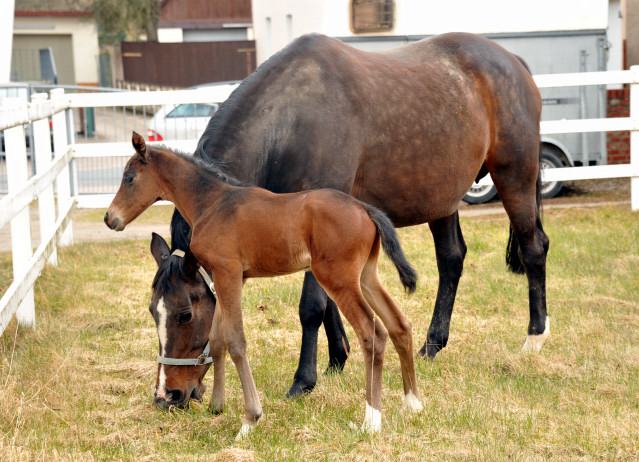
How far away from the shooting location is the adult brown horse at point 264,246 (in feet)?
12.4

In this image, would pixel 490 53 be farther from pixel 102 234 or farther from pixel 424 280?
pixel 102 234

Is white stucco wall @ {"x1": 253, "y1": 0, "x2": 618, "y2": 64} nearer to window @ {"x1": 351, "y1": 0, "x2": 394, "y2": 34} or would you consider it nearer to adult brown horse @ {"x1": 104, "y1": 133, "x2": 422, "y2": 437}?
window @ {"x1": 351, "y1": 0, "x2": 394, "y2": 34}

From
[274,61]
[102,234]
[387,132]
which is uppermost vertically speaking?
[274,61]

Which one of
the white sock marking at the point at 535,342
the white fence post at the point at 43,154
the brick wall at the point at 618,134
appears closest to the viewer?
the white sock marking at the point at 535,342

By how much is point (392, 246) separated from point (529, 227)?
222 cm

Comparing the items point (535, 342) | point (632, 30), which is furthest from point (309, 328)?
point (632, 30)

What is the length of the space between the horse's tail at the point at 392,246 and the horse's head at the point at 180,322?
0.91 m

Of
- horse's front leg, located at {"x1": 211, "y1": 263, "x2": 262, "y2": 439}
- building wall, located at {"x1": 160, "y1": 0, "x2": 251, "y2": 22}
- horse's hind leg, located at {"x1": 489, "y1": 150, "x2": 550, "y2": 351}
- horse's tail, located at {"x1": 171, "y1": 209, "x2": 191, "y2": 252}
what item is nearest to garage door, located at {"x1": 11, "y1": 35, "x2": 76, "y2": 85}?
building wall, located at {"x1": 160, "y1": 0, "x2": 251, "y2": 22}

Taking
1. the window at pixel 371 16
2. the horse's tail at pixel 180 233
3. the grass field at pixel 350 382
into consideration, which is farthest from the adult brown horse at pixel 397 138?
the window at pixel 371 16

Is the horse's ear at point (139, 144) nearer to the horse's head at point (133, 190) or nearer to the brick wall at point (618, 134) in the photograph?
the horse's head at point (133, 190)

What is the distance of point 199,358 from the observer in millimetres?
4156

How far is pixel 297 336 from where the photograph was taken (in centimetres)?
585

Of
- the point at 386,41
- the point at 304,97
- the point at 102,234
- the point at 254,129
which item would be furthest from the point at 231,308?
the point at 386,41

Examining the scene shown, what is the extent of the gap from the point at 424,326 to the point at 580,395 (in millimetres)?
1825
